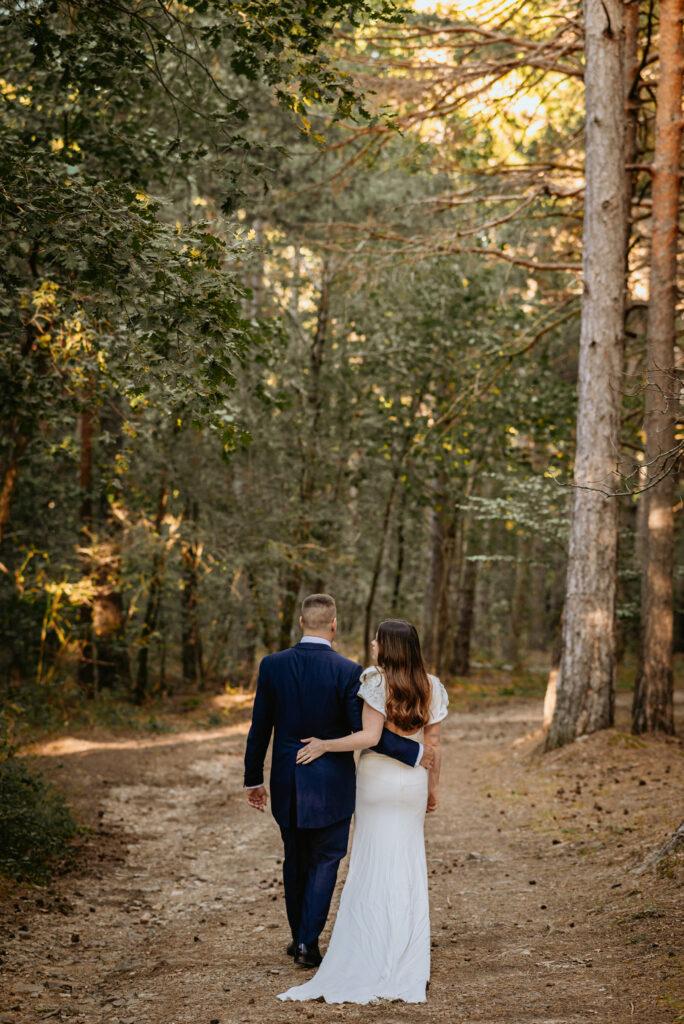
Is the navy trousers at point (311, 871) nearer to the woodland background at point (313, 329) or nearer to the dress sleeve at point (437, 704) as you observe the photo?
the dress sleeve at point (437, 704)

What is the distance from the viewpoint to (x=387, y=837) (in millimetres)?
5000

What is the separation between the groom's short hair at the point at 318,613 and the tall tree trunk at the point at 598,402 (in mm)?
6406

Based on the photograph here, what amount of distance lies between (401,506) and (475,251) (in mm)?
11839

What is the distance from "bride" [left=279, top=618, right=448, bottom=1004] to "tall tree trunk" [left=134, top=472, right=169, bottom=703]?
11.8 metres

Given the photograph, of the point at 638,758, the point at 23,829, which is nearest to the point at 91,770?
the point at 23,829

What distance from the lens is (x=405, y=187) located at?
2270cm

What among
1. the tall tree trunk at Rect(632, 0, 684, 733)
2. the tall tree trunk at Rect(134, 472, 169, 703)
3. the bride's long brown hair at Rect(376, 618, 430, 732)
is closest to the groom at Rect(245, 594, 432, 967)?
the bride's long brown hair at Rect(376, 618, 430, 732)


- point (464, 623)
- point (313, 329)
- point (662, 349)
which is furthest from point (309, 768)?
point (464, 623)

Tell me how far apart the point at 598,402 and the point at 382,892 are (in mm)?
7522

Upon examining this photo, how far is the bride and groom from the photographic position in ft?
15.9

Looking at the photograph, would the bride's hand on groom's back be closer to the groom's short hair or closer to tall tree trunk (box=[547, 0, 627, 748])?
the groom's short hair

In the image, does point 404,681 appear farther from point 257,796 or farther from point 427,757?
point 257,796

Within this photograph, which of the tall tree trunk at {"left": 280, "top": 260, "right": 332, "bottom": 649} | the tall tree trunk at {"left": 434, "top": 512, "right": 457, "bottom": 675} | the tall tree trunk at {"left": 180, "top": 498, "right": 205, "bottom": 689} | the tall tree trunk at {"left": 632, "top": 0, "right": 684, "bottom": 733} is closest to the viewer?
the tall tree trunk at {"left": 632, "top": 0, "right": 684, "bottom": 733}

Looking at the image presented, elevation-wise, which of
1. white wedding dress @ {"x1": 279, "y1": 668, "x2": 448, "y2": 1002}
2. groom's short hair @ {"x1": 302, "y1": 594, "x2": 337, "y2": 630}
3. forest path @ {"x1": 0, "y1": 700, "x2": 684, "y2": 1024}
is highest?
groom's short hair @ {"x1": 302, "y1": 594, "x2": 337, "y2": 630}
